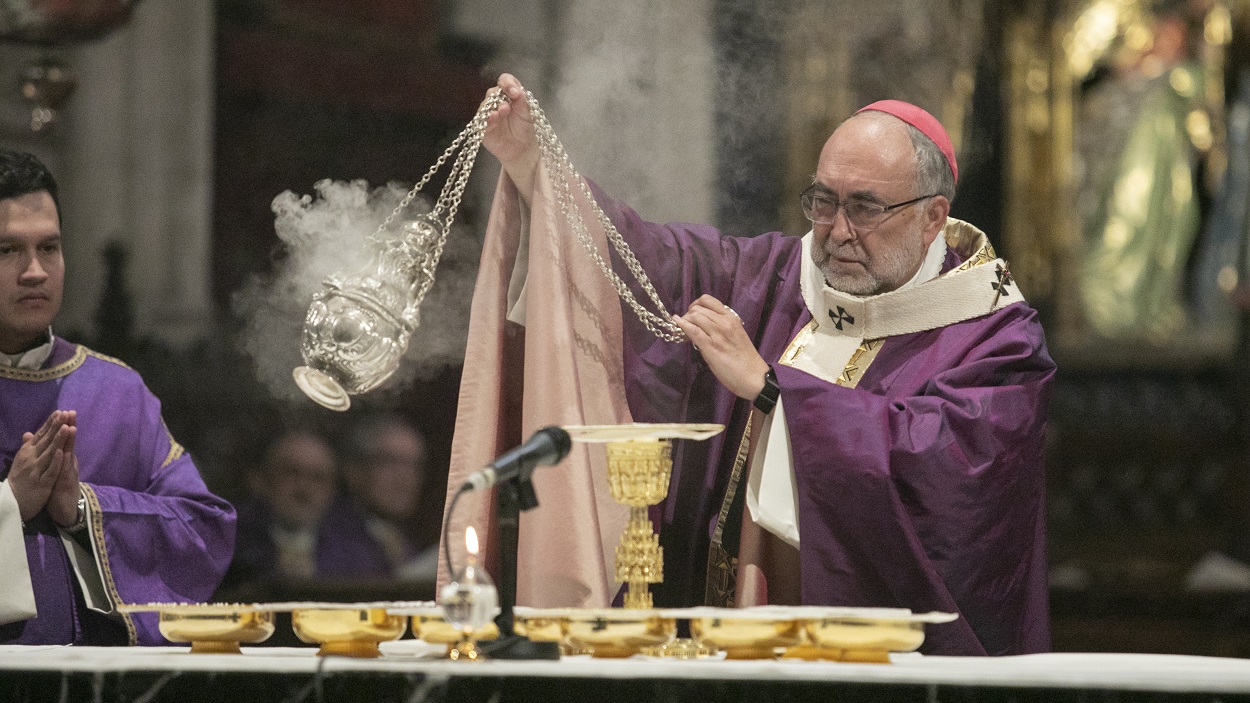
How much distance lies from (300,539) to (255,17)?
2646 mm

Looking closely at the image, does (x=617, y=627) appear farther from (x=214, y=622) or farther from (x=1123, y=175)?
(x=1123, y=175)

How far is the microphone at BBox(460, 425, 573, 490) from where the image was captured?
2625mm

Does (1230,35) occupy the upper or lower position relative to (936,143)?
upper

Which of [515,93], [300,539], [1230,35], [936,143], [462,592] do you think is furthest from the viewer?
[1230,35]

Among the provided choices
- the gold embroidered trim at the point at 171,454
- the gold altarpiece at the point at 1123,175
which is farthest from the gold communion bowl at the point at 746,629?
the gold altarpiece at the point at 1123,175

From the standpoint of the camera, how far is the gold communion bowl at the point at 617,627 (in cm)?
284

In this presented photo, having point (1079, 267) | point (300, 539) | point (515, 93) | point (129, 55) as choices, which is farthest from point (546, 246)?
point (1079, 267)

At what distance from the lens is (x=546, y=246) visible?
12.4 ft

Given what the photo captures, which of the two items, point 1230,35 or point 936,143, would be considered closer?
point 936,143

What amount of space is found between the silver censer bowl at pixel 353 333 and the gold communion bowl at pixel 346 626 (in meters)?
0.54

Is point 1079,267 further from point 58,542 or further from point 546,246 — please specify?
point 58,542

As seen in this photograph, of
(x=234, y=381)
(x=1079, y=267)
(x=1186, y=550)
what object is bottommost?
(x=1186, y=550)

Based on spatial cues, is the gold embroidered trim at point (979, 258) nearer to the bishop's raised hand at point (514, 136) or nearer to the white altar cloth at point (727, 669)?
the bishop's raised hand at point (514, 136)

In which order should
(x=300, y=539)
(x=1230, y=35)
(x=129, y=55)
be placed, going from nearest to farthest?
(x=300, y=539), (x=129, y=55), (x=1230, y=35)
